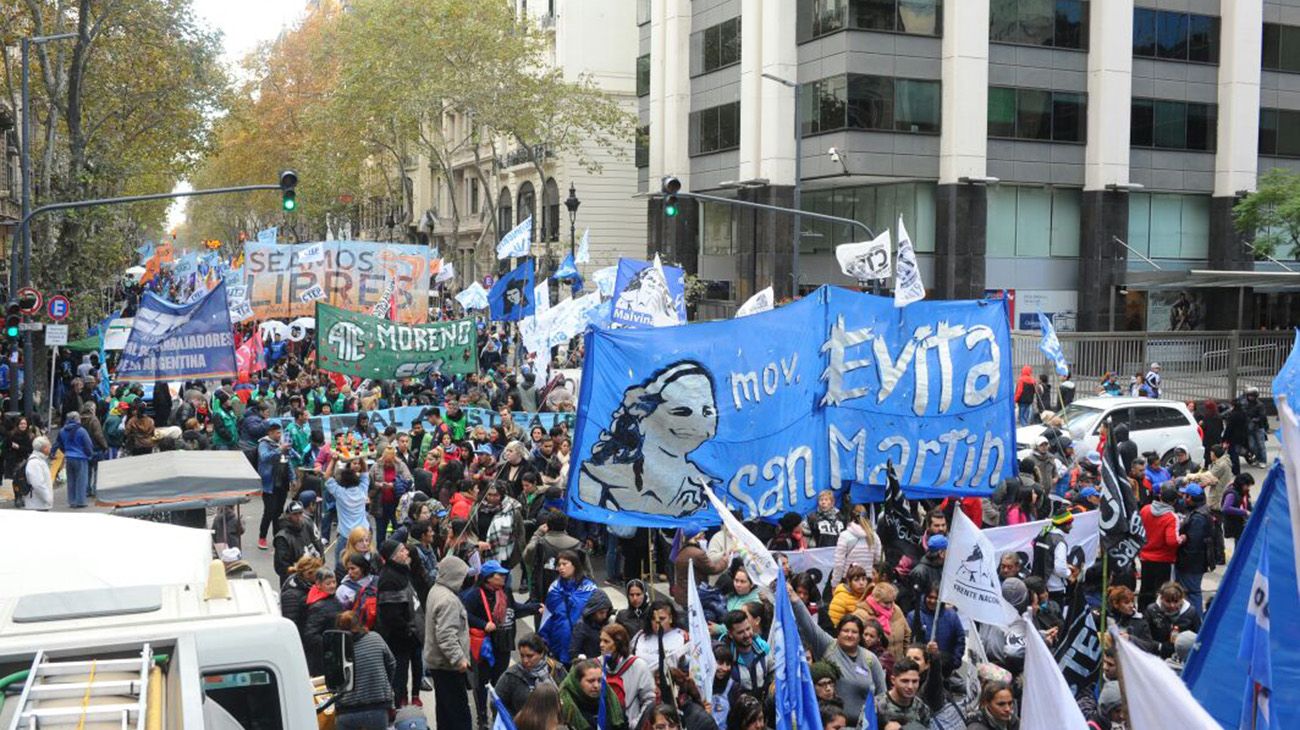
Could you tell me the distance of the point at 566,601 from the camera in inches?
389

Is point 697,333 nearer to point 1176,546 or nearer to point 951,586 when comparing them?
point 951,586

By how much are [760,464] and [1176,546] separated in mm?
4448

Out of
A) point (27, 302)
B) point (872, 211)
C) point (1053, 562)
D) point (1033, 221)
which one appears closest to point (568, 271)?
point (27, 302)

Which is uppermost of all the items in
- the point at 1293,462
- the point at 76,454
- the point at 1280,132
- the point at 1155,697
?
the point at 1280,132

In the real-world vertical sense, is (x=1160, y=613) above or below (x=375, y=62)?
below

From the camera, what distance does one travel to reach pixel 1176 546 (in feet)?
42.6

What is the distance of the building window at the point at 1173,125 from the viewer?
43.5m

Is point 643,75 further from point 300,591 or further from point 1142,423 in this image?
point 300,591

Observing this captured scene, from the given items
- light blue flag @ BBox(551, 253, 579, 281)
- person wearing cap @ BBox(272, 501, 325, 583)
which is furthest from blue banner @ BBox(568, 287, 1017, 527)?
light blue flag @ BBox(551, 253, 579, 281)

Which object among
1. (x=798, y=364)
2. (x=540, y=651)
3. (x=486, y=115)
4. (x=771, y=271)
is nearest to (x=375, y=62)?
(x=486, y=115)

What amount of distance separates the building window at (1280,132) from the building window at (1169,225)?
2.52m

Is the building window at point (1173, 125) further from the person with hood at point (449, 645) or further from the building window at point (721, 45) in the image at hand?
the person with hood at point (449, 645)

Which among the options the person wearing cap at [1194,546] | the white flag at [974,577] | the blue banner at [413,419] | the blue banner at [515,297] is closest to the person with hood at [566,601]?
the white flag at [974,577]

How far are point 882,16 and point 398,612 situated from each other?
33883mm
